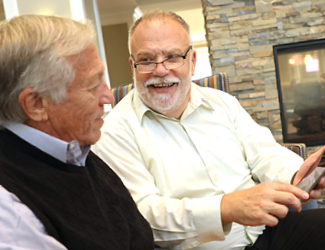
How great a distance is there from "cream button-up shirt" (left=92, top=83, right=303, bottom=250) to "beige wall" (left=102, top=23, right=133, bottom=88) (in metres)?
5.33

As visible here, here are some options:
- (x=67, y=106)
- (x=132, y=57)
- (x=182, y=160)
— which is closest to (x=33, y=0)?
(x=132, y=57)


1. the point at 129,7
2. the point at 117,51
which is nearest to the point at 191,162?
the point at 129,7

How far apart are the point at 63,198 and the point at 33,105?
204mm

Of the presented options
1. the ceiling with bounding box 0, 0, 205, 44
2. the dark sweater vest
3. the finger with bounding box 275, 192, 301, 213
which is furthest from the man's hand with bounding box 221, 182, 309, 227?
the ceiling with bounding box 0, 0, 205, 44

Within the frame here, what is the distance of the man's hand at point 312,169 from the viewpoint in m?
1.07

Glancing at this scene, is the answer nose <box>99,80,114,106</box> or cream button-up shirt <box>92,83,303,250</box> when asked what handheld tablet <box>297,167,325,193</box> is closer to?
cream button-up shirt <box>92,83,303,250</box>

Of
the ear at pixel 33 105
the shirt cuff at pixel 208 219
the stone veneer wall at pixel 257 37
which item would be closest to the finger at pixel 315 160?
the shirt cuff at pixel 208 219

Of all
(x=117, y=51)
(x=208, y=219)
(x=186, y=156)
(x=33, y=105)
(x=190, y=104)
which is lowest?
(x=208, y=219)

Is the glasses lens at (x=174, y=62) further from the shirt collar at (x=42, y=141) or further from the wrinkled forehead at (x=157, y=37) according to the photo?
the shirt collar at (x=42, y=141)

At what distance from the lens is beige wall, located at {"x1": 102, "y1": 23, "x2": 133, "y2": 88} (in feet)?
21.5

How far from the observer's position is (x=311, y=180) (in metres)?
1.04

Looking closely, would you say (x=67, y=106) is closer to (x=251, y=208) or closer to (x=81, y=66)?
(x=81, y=66)

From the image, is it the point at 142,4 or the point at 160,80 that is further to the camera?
the point at 142,4

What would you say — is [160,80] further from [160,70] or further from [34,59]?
[34,59]
